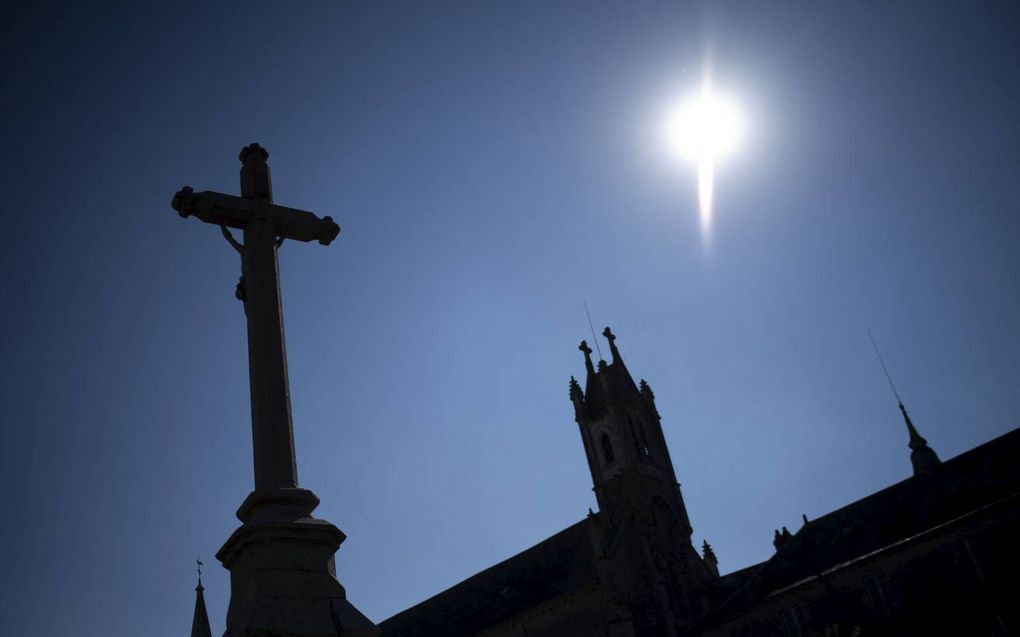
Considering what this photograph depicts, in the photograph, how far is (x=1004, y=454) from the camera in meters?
33.0

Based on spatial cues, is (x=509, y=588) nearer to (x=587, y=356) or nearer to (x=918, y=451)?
(x=587, y=356)

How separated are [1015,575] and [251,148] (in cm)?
2958

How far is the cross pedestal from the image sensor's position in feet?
25.3

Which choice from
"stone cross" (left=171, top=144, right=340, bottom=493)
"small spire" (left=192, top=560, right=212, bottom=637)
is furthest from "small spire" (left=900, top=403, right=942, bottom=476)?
"stone cross" (left=171, top=144, right=340, bottom=493)

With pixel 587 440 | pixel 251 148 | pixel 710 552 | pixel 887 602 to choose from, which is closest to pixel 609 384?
pixel 587 440

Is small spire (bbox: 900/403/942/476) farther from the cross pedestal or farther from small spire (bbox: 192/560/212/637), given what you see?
the cross pedestal

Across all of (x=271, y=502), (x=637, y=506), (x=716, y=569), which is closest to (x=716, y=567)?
(x=716, y=569)

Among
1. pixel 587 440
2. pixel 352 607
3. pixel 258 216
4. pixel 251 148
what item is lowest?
pixel 352 607

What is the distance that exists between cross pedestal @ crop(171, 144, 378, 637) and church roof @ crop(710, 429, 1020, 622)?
30235mm

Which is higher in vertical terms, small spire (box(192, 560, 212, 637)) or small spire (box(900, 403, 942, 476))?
small spire (box(900, 403, 942, 476))

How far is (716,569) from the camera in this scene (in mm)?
49688

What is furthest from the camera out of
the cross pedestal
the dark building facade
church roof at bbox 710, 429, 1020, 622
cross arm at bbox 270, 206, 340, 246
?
church roof at bbox 710, 429, 1020, 622

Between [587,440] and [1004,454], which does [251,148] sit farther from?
[587,440]

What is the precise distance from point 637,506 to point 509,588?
8.64 meters
